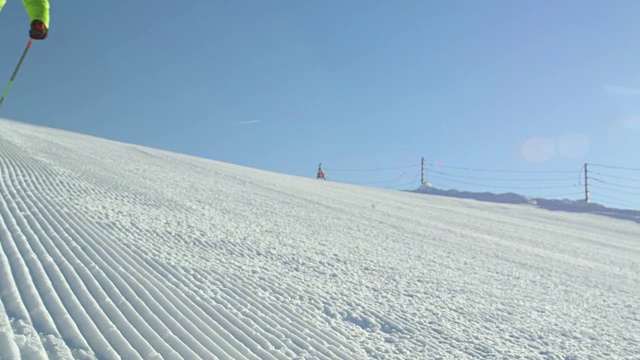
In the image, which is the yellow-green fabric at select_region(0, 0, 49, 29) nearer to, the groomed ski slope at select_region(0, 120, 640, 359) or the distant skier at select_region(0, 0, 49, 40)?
the distant skier at select_region(0, 0, 49, 40)

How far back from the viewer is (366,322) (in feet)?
13.4

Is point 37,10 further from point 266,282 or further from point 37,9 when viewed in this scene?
point 266,282

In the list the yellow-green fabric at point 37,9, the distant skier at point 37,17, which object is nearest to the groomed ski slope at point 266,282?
the distant skier at point 37,17

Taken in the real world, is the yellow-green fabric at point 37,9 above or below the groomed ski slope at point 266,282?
above

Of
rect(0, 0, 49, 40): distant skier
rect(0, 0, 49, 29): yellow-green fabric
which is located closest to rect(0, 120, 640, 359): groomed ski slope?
rect(0, 0, 49, 40): distant skier

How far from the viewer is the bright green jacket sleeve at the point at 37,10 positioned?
15.7 ft

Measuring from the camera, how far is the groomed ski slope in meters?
3.04

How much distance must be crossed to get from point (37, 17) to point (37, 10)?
7cm

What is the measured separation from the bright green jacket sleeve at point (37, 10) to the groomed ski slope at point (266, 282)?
190cm

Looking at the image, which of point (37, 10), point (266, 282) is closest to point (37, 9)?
point (37, 10)

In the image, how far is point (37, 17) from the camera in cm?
478

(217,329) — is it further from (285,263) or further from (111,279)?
(285,263)

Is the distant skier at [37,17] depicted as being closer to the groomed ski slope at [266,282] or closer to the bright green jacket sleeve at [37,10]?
the bright green jacket sleeve at [37,10]

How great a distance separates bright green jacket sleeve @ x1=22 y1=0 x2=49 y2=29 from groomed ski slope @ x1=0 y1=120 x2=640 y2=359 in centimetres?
190
